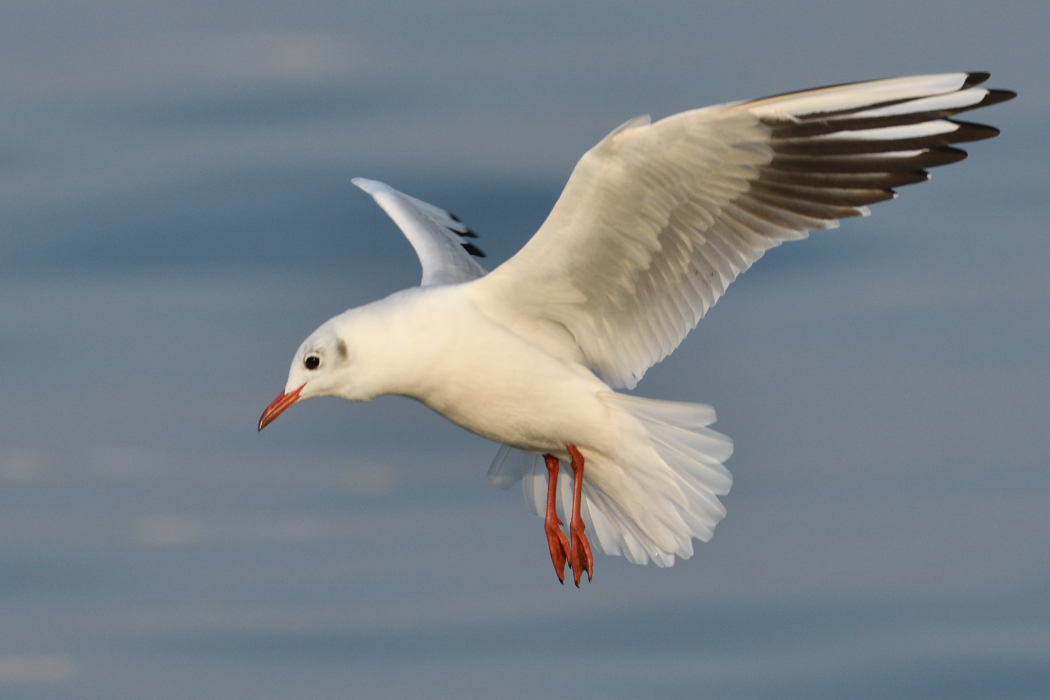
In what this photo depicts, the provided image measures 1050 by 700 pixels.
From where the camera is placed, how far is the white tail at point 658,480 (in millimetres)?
8758

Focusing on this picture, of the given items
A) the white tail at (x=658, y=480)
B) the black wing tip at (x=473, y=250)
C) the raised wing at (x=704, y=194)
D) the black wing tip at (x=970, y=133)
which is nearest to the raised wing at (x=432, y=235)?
the black wing tip at (x=473, y=250)

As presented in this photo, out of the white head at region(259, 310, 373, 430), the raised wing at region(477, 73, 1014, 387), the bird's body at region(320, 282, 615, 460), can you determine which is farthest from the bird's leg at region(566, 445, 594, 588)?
the white head at region(259, 310, 373, 430)

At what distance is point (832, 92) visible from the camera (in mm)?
7676

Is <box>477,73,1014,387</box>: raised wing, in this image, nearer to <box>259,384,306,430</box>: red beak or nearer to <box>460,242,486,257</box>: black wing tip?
<box>259,384,306,430</box>: red beak

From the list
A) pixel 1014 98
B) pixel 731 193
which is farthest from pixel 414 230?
pixel 1014 98

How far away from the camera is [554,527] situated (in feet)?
31.0

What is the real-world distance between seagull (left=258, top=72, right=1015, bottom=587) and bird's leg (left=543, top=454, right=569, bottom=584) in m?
0.01

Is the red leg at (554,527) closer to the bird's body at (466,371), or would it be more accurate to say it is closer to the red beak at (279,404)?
the bird's body at (466,371)

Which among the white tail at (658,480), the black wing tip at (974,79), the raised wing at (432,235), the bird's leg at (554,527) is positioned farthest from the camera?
the raised wing at (432,235)

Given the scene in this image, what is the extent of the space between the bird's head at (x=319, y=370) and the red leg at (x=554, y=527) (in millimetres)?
1526

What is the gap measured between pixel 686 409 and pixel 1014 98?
2349 mm

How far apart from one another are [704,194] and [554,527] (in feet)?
7.33

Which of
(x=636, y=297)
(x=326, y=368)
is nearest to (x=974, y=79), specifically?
(x=636, y=297)

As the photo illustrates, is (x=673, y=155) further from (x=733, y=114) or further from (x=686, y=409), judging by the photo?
(x=686, y=409)
